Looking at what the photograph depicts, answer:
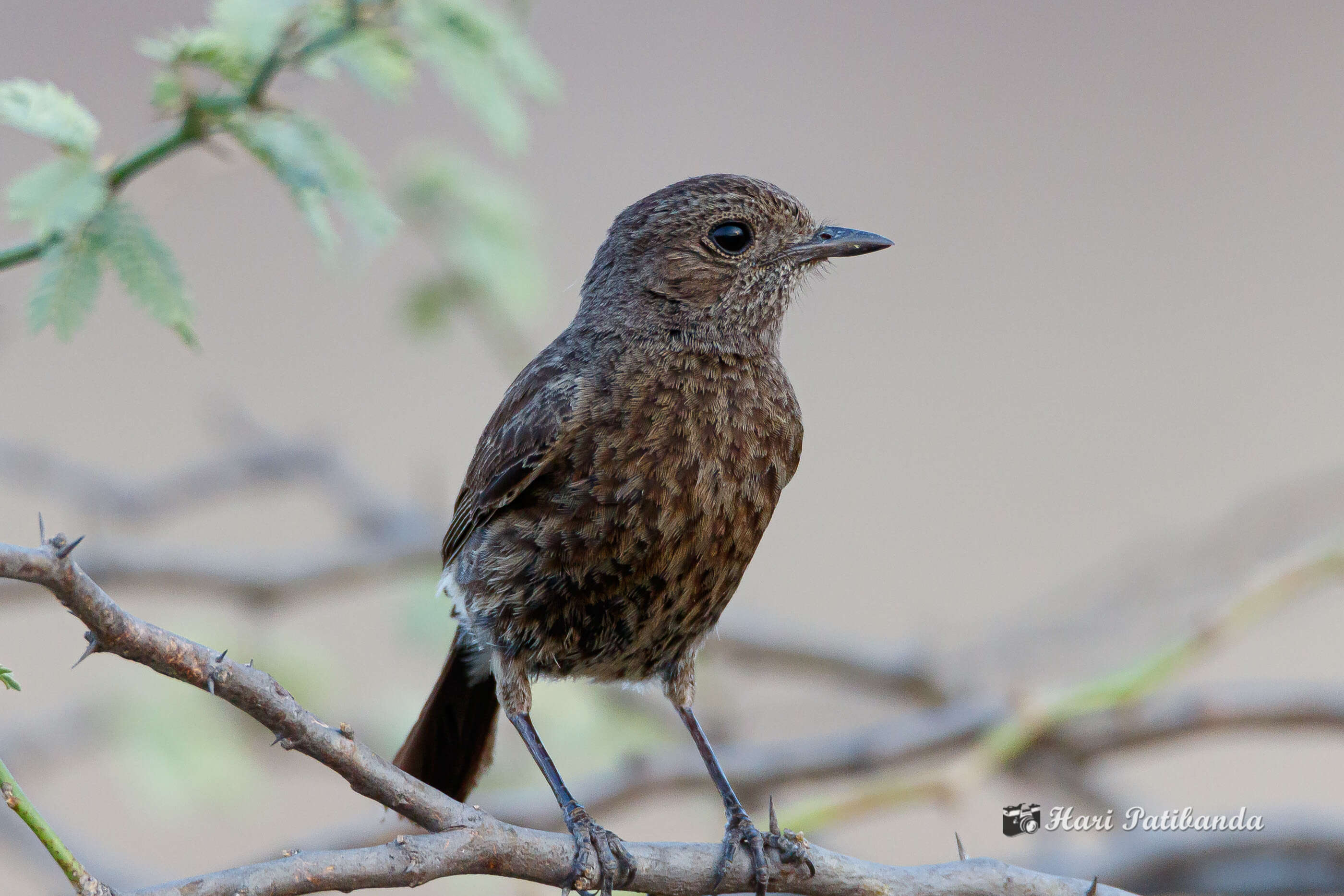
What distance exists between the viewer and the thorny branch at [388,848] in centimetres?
158

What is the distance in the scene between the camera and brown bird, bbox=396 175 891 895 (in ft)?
8.34

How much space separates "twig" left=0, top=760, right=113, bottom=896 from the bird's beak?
77.1 inches

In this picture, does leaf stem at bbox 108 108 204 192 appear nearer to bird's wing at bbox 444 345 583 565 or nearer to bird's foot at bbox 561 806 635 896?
bird's wing at bbox 444 345 583 565

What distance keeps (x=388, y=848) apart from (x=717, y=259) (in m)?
1.53

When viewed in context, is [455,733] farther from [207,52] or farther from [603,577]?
[207,52]

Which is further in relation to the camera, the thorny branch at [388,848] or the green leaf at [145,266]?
the green leaf at [145,266]

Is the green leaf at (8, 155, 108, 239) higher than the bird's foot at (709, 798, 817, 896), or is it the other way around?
the green leaf at (8, 155, 108, 239)

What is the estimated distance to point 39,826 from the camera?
1.46 m

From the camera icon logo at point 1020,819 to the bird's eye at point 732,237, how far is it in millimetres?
1404

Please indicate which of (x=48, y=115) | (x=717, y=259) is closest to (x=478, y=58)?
(x=717, y=259)

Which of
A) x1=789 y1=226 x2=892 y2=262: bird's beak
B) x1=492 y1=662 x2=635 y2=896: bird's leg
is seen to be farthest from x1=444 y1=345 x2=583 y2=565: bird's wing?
x1=789 y1=226 x2=892 y2=262: bird's beak

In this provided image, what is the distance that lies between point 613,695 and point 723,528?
1.96 metres

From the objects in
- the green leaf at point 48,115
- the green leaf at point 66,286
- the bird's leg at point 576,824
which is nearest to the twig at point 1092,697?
the bird's leg at point 576,824

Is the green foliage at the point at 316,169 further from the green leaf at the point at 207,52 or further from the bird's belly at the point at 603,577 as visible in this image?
the bird's belly at the point at 603,577
